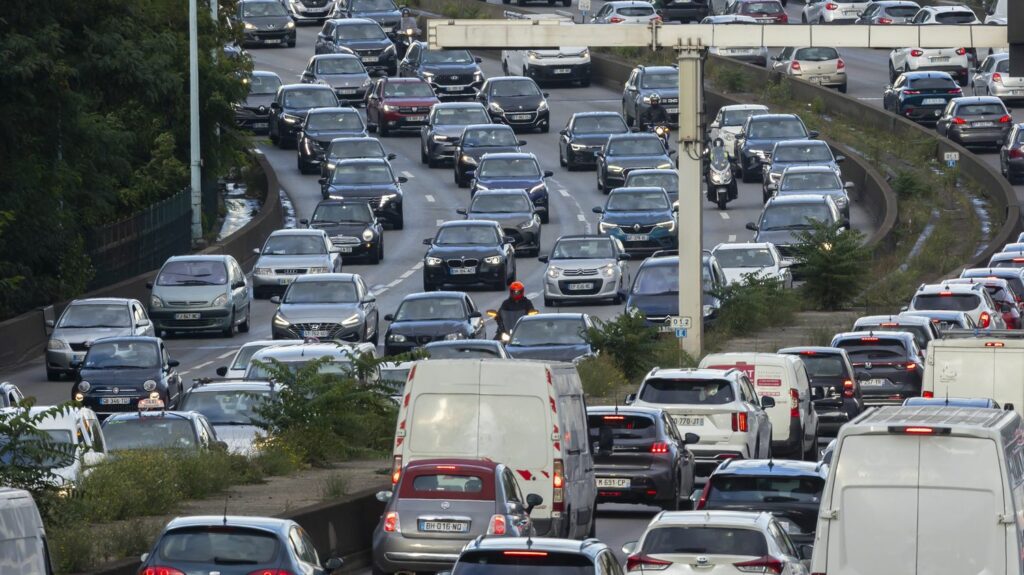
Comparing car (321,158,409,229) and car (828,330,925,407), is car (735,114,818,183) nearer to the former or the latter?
car (321,158,409,229)

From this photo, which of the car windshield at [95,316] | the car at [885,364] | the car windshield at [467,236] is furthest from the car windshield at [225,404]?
the car windshield at [467,236]

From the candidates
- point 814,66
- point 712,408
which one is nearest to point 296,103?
point 814,66

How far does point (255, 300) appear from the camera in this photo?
48.2m

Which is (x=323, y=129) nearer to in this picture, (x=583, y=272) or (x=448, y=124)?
(x=448, y=124)

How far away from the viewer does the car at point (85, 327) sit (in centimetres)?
3831

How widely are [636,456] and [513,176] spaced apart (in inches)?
1166

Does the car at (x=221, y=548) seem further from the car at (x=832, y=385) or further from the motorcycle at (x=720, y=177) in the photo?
the motorcycle at (x=720, y=177)

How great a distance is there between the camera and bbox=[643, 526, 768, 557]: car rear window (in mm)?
17406

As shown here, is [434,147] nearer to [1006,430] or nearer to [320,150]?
[320,150]

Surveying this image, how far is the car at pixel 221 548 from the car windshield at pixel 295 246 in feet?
101

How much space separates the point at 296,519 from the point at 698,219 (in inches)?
674

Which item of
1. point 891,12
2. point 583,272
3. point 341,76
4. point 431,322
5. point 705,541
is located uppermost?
point 891,12

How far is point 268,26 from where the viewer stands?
8538cm

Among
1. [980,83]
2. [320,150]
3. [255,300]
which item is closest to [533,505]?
[255,300]
